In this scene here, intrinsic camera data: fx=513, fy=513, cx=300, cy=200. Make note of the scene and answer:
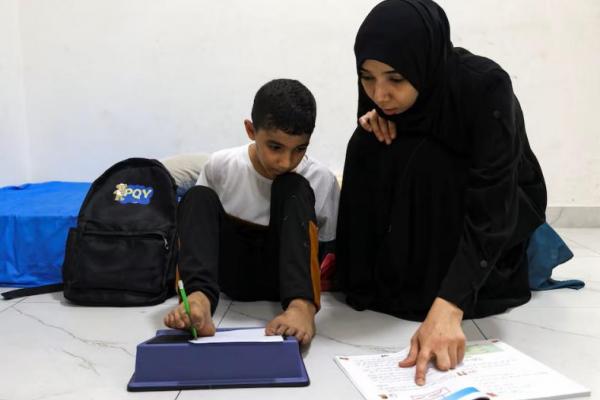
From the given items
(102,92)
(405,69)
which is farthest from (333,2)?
(405,69)

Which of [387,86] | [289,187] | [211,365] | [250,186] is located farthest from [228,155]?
[211,365]

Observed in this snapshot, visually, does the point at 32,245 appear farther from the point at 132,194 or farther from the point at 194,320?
the point at 194,320

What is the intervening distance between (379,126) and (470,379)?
0.52 metres

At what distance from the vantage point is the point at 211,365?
2.57 feet

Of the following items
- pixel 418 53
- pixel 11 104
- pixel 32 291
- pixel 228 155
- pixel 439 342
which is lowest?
pixel 32 291

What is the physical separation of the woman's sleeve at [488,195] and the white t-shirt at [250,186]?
0.35 m

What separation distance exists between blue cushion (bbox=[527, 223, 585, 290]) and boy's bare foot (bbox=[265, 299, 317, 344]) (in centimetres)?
60

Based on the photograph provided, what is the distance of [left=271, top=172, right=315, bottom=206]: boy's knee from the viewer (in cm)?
104

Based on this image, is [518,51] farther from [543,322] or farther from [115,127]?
[115,127]

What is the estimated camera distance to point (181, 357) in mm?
774

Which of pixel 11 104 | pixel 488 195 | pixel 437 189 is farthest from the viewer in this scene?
pixel 11 104

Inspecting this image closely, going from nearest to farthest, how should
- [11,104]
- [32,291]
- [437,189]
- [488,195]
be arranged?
[488,195]
[437,189]
[32,291]
[11,104]

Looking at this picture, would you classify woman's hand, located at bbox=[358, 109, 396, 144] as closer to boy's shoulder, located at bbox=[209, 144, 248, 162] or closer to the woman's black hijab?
the woman's black hijab

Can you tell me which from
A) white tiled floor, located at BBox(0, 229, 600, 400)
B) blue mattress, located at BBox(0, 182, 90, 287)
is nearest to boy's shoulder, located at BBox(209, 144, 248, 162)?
white tiled floor, located at BBox(0, 229, 600, 400)
